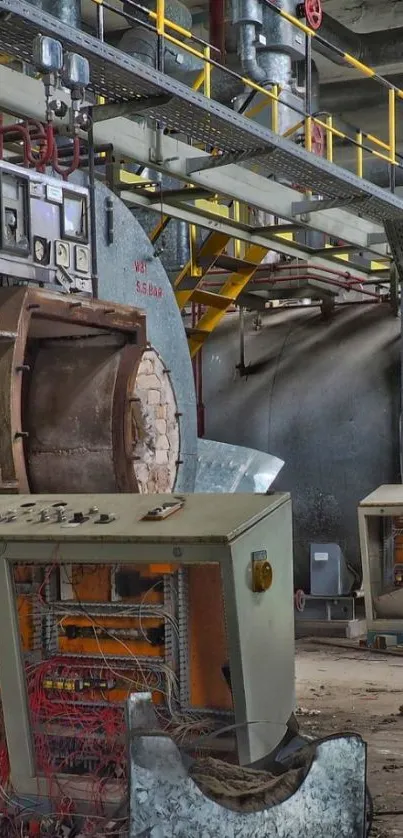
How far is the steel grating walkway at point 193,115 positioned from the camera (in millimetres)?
4695

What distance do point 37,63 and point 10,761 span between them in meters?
2.77

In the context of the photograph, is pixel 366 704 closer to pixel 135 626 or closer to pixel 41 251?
pixel 135 626

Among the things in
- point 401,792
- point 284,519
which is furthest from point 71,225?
point 401,792

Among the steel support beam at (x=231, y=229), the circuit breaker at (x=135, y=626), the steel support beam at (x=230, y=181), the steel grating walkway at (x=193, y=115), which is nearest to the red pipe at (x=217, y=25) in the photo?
the steel support beam at (x=231, y=229)

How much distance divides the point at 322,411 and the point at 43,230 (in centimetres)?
536

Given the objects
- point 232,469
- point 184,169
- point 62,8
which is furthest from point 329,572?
point 62,8

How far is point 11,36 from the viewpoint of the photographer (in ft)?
15.6

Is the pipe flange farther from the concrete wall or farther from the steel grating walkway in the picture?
the concrete wall

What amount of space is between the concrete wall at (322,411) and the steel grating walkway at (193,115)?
5.68 feet

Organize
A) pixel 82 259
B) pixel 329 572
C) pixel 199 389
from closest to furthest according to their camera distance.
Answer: pixel 82 259, pixel 329 572, pixel 199 389

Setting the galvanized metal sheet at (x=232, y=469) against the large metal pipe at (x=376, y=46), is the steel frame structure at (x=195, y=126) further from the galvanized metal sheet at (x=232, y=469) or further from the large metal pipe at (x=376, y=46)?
the large metal pipe at (x=376, y=46)

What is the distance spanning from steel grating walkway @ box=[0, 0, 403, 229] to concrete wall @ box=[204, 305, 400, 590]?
1731 mm

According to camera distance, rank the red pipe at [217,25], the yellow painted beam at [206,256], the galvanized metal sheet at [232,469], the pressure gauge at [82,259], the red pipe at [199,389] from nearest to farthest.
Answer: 1. the pressure gauge at [82,259]
2. the galvanized metal sheet at [232,469]
3. the yellow painted beam at [206,256]
4. the red pipe at [199,389]
5. the red pipe at [217,25]

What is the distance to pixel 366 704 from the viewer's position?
6672 millimetres
